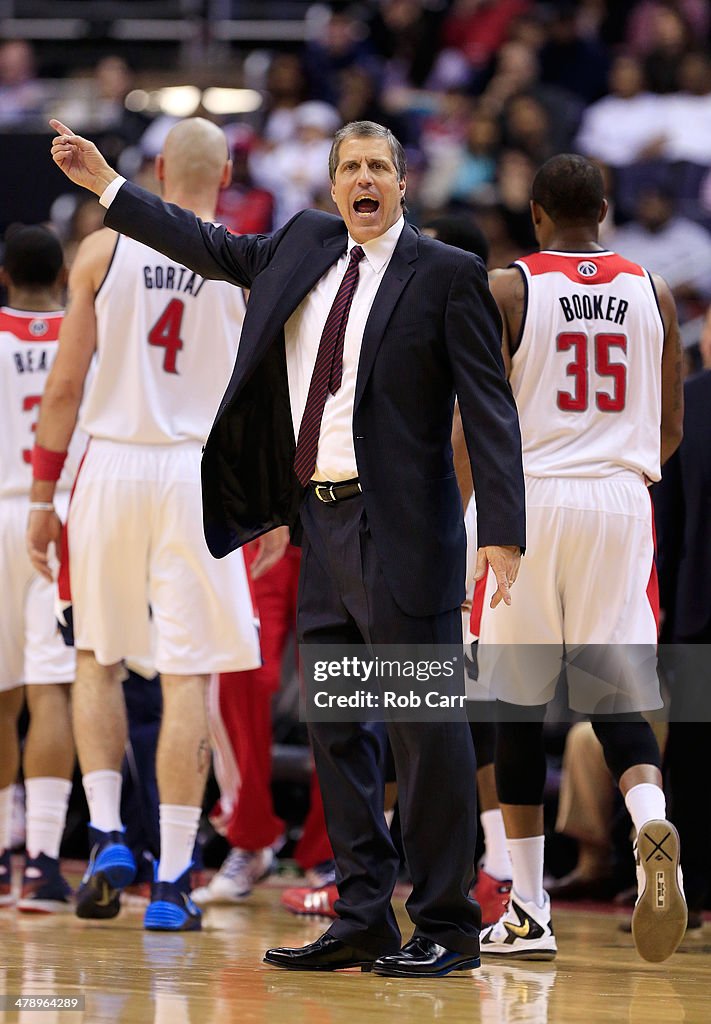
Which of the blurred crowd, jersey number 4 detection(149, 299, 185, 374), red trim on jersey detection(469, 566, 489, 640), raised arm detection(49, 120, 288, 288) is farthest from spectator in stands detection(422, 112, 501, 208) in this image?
raised arm detection(49, 120, 288, 288)

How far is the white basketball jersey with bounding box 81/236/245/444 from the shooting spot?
5.42m

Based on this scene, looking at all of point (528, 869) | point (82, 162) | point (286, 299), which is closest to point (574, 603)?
point (528, 869)

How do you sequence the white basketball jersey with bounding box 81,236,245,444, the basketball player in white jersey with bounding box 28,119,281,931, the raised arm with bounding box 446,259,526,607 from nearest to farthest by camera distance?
the raised arm with bounding box 446,259,526,607, the basketball player in white jersey with bounding box 28,119,281,931, the white basketball jersey with bounding box 81,236,245,444

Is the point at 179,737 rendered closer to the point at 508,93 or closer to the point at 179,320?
the point at 179,320

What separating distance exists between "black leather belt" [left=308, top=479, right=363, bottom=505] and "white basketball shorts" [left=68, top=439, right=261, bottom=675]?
115 cm

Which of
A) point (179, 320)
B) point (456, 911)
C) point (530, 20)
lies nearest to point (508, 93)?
point (530, 20)

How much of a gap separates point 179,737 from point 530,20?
36.0 ft

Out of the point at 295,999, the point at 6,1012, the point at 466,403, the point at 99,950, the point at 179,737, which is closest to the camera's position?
the point at 6,1012

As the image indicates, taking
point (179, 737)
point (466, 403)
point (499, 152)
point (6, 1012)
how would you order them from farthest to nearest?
point (499, 152) < point (179, 737) < point (466, 403) < point (6, 1012)

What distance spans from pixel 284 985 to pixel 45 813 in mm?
2164

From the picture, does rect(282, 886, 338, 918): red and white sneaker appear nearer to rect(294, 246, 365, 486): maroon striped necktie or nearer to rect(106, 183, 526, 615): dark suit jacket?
rect(106, 183, 526, 615): dark suit jacket

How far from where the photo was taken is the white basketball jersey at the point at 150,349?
5418 mm

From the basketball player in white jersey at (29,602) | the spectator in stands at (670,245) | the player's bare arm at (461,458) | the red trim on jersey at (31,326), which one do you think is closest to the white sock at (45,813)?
the basketball player in white jersey at (29,602)

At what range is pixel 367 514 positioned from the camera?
13.5 feet
